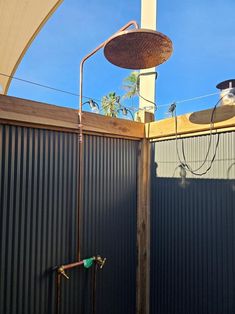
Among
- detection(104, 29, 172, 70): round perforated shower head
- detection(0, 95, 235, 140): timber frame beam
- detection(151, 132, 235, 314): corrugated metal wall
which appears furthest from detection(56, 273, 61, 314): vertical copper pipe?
detection(104, 29, 172, 70): round perforated shower head

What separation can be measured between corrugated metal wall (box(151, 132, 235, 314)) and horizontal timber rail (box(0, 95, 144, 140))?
0.48 m

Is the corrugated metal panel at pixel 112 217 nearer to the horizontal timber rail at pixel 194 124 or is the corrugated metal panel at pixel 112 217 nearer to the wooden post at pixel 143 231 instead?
the wooden post at pixel 143 231

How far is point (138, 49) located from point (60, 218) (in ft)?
4.83

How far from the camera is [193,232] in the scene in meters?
2.32

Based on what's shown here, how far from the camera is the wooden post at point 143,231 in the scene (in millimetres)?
2607

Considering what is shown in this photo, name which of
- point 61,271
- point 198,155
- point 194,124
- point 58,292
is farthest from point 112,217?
point 194,124

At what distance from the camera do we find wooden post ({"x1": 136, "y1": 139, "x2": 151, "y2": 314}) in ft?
8.55

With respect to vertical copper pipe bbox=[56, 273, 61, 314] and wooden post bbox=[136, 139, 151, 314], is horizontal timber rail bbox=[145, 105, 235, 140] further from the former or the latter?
vertical copper pipe bbox=[56, 273, 61, 314]

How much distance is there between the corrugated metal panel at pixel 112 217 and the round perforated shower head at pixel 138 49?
2.76 feet

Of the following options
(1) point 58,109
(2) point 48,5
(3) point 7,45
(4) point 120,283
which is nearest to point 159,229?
(4) point 120,283

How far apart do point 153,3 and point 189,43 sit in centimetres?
116

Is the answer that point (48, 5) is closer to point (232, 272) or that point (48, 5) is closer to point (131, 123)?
point (131, 123)

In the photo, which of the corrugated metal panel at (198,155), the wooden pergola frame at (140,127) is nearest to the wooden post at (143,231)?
the wooden pergola frame at (140,127)

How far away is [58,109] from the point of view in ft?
6.75
